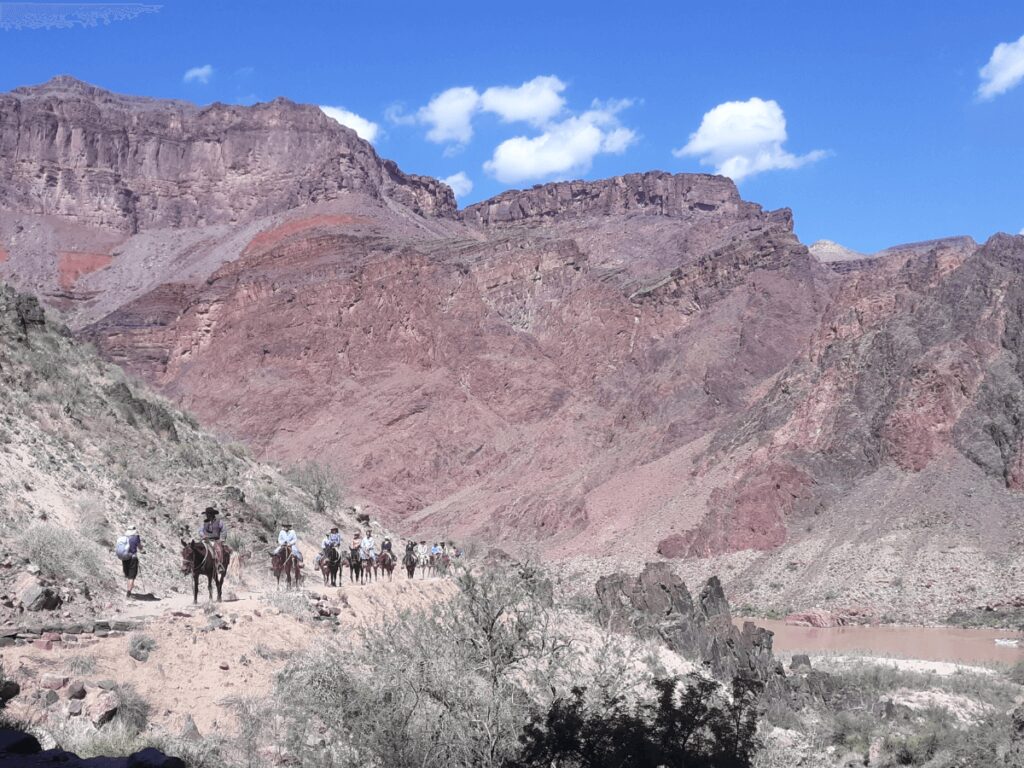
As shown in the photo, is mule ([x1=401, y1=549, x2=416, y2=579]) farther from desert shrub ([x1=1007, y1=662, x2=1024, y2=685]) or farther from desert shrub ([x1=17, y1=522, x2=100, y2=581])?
desert shrub ([x1=1007, y1=662, x2=1024, y2=685])

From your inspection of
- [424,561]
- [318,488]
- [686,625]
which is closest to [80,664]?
[424,561]

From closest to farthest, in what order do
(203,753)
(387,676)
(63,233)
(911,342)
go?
(203,753) < (387,676) < (911,342) < (63,233)

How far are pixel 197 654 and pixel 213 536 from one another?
16.7 ft

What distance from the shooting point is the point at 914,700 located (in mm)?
25531

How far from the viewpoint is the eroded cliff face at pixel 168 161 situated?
155750mm

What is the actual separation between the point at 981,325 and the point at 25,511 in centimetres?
6078

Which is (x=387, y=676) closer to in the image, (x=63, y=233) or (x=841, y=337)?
(x=841, y=337)

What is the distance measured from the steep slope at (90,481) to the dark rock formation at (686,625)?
9407 millimetres

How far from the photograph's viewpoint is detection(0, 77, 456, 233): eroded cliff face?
511ft

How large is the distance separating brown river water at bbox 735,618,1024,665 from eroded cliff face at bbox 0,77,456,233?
11549cm

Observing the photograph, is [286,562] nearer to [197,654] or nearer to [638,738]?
[197,654]

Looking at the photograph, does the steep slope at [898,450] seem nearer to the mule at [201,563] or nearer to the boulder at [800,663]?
the boulder at [800,663]

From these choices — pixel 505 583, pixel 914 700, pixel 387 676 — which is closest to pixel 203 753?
pixel 387 676

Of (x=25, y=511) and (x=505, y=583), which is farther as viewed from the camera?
(x=25, y=511)
